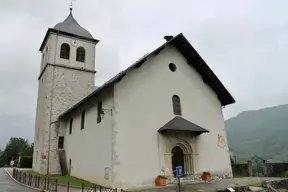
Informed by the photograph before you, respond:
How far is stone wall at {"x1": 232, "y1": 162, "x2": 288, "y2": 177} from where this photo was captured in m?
17.5

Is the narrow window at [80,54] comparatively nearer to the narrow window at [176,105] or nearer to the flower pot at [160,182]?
the narrow window at [176,105]

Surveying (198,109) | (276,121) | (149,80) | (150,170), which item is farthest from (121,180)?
(276,121)

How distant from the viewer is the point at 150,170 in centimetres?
1386

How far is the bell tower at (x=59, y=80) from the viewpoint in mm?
23252

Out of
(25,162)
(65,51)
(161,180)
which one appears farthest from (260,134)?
(161,180)

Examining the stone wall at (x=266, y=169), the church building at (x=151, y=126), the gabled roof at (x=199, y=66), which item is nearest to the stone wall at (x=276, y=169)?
the stone wall at (x=266, y=169)

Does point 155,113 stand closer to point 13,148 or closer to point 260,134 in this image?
point 260,134

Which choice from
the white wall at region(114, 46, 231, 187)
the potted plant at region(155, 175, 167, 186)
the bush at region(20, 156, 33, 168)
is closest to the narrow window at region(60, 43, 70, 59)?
the white wall at region(114, 46, 231, 187)

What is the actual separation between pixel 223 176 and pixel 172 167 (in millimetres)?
3863

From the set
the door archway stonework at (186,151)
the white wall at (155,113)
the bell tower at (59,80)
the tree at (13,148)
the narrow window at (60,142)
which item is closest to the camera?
the white wall at (155,113)

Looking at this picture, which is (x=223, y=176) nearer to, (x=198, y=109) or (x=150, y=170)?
(x=198, y=109)

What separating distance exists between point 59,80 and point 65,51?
356 cm

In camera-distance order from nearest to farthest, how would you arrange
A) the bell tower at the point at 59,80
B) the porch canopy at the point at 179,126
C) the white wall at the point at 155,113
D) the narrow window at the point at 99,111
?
the white wall at the point at 155,113 < the porch canopy at the point at 179,126 < the narrow window at the point at 99,111 < the bell tower at the point at 59,80

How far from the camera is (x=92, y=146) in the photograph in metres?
16.1
